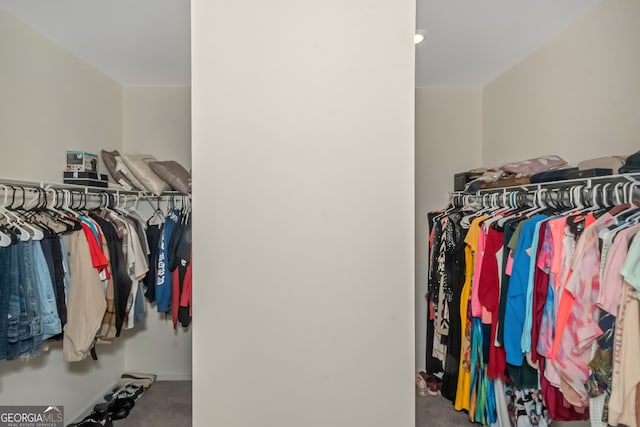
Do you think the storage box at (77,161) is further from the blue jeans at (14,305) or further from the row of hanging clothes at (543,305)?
the row of hanging clothes at (543,305)

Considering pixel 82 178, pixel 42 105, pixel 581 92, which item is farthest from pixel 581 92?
pixel 42 105

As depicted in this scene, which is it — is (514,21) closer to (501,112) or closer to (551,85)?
(551,85)

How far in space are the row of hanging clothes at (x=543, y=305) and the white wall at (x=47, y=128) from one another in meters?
2.56

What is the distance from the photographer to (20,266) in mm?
1459

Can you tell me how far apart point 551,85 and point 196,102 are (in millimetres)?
2230

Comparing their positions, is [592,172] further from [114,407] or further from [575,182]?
[114,407]

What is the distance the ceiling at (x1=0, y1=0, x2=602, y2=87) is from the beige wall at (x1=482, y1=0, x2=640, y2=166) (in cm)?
13

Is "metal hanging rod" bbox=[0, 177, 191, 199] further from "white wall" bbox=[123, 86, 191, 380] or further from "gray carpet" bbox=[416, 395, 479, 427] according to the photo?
"gray carpet" bbox=[416, 395, 479, 427]

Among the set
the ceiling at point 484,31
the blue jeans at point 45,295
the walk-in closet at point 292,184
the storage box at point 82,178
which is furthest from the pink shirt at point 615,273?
the storage box at point 82,178

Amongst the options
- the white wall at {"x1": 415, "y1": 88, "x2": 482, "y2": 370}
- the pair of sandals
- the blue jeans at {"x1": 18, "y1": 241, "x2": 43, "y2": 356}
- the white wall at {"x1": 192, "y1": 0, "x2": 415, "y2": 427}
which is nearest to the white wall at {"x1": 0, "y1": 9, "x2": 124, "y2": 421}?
the pair of sandals

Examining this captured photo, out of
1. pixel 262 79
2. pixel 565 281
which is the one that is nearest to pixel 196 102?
pixel 262 79

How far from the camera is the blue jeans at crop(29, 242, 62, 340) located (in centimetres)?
153

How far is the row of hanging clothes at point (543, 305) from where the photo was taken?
1.06 meters

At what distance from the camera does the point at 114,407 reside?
226 cm
